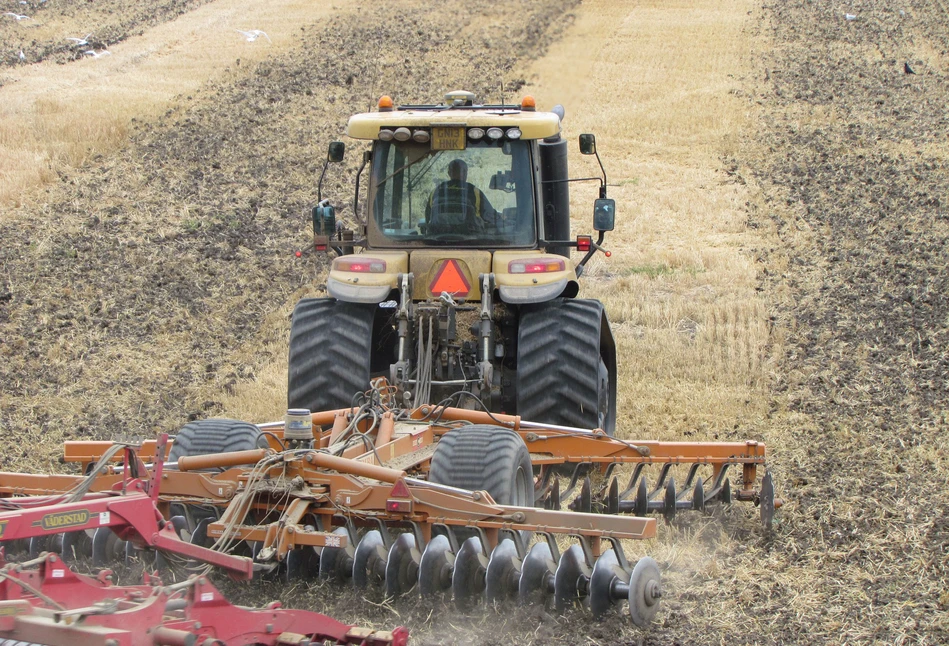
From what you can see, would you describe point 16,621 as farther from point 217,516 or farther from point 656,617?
point 656,617

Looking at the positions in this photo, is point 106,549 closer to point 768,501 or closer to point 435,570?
point 435,570

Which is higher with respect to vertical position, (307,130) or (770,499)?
(307,130)

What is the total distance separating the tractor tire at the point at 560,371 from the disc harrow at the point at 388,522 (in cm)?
92

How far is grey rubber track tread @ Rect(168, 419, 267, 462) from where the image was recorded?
19.3ft

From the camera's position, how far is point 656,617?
516 cm

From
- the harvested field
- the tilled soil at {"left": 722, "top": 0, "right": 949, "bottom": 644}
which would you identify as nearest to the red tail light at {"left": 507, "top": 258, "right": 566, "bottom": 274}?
the harvested field

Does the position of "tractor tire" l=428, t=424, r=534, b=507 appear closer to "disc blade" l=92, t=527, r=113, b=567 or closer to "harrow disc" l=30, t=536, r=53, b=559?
"disc blade" l=92, t=527, r=113, b=567

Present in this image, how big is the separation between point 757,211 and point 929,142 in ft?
17.0

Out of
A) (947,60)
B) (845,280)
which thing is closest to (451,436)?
(845,280)

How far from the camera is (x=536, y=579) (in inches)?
194

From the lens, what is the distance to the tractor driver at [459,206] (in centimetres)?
758

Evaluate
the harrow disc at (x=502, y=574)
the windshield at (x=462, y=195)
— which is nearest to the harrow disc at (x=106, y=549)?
the harrow disc at (x=502, y=574)

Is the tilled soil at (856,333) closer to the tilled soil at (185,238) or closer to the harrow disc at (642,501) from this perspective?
the harrow disc at (642,501)

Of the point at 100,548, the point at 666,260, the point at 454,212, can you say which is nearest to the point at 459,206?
the point at 454,212
